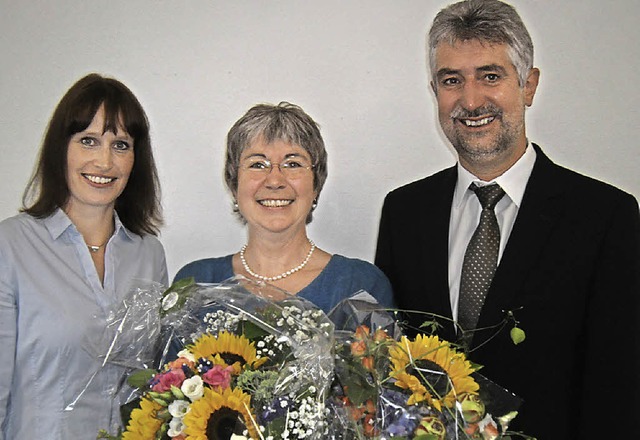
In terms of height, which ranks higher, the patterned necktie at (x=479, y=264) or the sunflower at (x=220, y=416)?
the patterned necktie at (x=479, y=264)

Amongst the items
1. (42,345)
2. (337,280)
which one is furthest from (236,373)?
(42,345)

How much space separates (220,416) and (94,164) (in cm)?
110

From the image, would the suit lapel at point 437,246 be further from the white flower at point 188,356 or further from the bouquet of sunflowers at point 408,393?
the white flower at point 188,356

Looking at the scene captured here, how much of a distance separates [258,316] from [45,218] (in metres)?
1.00

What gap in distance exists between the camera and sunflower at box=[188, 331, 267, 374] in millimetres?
1130

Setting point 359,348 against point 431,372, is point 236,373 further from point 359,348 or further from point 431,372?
point 431,372

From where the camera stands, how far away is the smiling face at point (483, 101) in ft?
5.58

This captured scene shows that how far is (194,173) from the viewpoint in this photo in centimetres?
253

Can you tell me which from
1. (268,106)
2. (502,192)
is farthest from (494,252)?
(268,106)

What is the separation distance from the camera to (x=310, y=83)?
2461mm

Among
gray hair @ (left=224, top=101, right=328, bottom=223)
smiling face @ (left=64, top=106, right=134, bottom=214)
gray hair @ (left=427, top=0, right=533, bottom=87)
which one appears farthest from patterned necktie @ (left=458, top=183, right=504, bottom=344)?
smiling face @ (left=64, top=106, right=134, bottom=214)

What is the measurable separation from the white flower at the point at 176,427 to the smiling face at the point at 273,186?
0.84 metres

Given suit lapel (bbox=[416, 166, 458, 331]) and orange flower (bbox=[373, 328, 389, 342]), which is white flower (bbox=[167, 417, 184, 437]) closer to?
orange flower (bbox=[373, 328, 389, 342])

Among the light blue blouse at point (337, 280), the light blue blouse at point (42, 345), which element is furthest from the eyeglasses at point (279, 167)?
the light blue blouse at point (42, 345)
